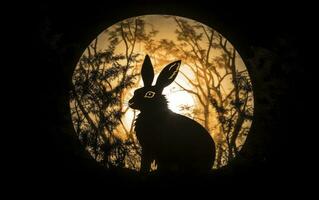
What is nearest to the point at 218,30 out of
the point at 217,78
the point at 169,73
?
the point at 217,78

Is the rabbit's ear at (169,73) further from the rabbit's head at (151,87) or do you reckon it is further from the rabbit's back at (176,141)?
the rabbit's back at (176,141)

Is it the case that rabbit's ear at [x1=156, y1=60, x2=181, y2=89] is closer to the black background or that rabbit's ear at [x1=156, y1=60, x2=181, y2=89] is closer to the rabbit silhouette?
the rabbit silhouette

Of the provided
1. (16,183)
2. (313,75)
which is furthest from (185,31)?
(16,183)

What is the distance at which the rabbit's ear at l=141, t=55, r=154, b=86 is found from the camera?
292cm

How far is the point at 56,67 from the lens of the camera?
309cm

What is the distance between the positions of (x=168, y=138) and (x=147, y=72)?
0.41 meters

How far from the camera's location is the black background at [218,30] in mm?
2775

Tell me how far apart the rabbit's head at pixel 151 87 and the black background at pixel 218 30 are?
40 centimetres

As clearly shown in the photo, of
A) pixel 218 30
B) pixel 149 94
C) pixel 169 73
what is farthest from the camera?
pixel 218 30

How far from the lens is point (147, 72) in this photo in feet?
9.71

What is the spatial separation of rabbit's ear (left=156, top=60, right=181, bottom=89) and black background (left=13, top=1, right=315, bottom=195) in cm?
40

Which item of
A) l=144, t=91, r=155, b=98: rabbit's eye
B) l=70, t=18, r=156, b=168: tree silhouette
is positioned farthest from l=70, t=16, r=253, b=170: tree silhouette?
l=144, t=91, r=155, b=98: rabbit's eye

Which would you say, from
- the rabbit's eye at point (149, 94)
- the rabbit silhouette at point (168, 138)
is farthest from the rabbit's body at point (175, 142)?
the rabbit's eye at point (149, 94)

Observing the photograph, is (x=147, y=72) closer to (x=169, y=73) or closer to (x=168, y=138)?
(x=169, y=73)
